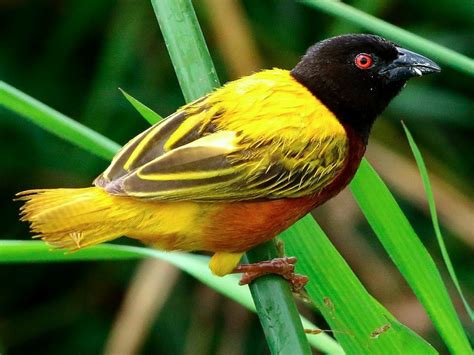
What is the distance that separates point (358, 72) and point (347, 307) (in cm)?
Answer: 101

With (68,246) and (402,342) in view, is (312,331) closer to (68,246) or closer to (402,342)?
(402,342)

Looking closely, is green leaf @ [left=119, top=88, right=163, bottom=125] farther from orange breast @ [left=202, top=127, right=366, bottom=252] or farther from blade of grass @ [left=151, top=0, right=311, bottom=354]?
orange breast @ [left=202, top=127, right=366, bottom=252]

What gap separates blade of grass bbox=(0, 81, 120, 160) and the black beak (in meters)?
0.97

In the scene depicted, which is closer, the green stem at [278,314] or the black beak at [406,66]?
the green stem at [278,314]

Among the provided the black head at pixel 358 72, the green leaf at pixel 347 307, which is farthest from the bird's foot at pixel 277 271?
the black head at pixel 358 72

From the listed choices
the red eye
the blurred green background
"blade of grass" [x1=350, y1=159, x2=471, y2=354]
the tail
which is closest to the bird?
the tail

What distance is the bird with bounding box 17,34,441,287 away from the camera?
83.4 inches

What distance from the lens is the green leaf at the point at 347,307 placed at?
1.72m

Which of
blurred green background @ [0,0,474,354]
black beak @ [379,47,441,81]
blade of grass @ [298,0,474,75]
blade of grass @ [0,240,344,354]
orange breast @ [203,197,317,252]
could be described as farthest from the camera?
blurred green background @ [0,0,474,354]

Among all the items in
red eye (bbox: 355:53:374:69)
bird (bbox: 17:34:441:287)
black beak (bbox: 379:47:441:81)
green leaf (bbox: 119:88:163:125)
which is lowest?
bird (bbox: 17:34:441:287)

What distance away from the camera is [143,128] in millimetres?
3646

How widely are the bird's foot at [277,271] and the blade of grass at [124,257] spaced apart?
52mm

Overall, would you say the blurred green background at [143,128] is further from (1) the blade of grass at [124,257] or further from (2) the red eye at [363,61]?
(1) the blade of grass at [124,257]

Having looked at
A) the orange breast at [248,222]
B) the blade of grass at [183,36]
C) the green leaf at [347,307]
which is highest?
the blade of grass at [183,36]
